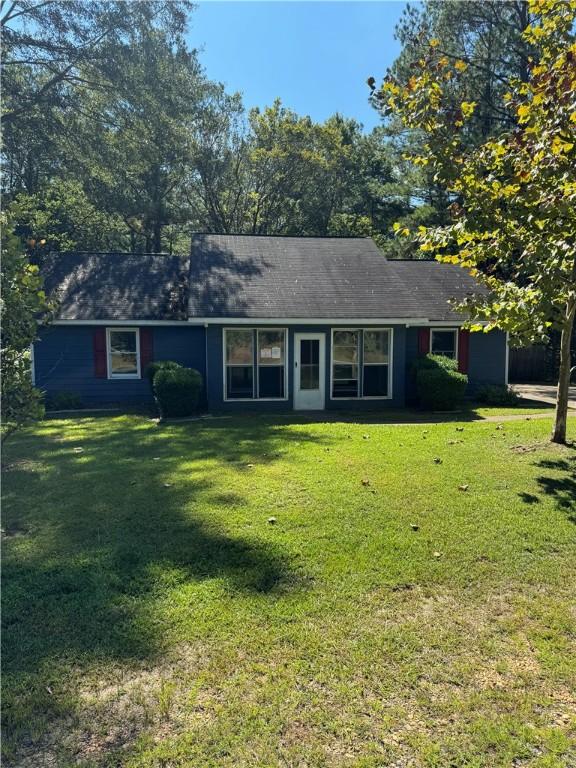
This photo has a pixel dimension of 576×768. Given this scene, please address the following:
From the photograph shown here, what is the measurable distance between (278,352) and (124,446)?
6040 mm

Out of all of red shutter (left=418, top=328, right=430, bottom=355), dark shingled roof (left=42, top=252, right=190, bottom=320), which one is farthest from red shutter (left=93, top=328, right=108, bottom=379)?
red shutter (left=418, top=328, right=430, bottom=355)

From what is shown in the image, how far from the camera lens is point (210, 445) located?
30.1 ft

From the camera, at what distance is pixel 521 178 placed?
20.0 feet

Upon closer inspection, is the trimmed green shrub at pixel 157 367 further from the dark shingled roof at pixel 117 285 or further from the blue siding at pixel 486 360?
the blue siding at pixel 486 360

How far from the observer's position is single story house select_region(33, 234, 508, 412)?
1373 cm

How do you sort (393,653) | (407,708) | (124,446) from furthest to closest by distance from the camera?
(124,446) < (393,653) < (407,708)

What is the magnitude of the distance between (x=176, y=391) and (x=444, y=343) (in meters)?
8.64

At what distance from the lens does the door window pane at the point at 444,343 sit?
15.8 metres

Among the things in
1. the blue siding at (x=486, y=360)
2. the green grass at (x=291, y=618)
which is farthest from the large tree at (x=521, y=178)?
the blue siding at (x=486, y=360)

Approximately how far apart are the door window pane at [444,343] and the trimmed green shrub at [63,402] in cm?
1077

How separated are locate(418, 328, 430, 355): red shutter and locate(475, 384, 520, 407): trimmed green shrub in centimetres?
205

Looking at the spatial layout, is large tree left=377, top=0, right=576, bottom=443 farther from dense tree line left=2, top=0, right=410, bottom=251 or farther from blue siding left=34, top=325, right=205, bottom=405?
blue siding left=34, top=325, right=205, bottom=405

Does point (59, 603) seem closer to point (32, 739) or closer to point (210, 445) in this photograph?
point (32, 739)

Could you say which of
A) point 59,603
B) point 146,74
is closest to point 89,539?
point 59,603
